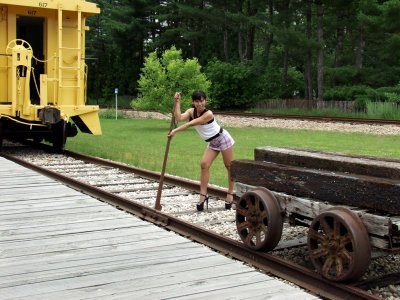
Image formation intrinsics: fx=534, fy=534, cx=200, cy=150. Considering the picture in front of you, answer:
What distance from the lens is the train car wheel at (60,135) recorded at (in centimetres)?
1351

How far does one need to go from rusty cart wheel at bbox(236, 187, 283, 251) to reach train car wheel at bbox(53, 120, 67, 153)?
9.36m

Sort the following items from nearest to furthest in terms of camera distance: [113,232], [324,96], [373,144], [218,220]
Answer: [113,232]
[218,220]
[373,144]
[324,96]

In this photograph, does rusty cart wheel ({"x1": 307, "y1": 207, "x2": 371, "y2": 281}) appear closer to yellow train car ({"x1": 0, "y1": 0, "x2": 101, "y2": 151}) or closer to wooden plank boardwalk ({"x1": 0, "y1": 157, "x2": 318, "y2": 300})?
wooden plank boardwalk ({"x1": 0, "y1": 157, "x2": 318, "y2": 300})

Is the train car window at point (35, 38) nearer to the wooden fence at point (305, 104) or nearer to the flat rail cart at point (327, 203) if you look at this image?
the flat rail cart at point (327, 203)

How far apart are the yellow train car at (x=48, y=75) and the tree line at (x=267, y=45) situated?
5.29 meters

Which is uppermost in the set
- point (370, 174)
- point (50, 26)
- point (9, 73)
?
point (50, 26)

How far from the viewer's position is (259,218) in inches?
186

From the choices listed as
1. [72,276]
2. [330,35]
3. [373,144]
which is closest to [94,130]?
[373,144]

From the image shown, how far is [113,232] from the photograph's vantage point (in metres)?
5.09

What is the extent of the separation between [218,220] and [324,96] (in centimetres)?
3111

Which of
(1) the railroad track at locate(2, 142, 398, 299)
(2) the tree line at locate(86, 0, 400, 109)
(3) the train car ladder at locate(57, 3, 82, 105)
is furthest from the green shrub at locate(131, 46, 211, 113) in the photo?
(1) the railroad track at locate(2, 142, 398, 299)

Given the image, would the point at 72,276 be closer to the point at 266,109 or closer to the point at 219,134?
the point at 219,134

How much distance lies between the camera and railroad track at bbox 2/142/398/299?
409cm

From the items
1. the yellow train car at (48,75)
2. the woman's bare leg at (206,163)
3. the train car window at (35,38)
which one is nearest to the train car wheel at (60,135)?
the yellow train car at (48,75)
